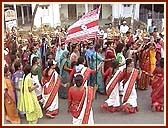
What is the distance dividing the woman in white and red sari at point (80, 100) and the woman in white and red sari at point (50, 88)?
0.94 metres

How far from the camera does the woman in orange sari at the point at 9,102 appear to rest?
6.10m

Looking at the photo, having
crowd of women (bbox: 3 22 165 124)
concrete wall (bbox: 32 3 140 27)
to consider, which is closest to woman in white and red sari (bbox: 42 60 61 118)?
crowd of women (bbox: 3 22 165 124)

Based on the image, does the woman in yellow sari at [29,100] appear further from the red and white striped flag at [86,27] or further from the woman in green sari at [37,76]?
the red and white striped flag at [86,27]

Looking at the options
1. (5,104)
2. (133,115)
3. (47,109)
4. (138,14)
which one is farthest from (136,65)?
(138,14)

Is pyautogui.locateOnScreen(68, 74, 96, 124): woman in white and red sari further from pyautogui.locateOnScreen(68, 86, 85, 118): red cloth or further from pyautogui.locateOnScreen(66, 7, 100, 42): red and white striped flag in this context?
pyautogui.locateOnScreen(66, 7, 100, 42): red and white striped flag

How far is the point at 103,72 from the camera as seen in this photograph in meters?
7.74

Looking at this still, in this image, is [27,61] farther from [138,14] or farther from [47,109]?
[138,14]

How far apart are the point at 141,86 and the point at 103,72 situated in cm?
83

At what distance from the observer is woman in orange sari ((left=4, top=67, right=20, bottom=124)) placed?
20.0 feet

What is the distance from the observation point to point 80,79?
545 cm

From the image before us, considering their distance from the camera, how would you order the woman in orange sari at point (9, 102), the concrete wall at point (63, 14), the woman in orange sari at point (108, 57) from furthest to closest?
the concrete wall at point (63, 14), the woman in orange sari at point (108, 57), the woman in orange sari at point (9, 102)

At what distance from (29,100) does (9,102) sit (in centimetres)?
36

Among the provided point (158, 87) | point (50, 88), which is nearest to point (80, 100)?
point (50, 88)

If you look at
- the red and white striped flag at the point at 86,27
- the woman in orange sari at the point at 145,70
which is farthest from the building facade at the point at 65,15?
the red and white striped flag at the point at 86,27
